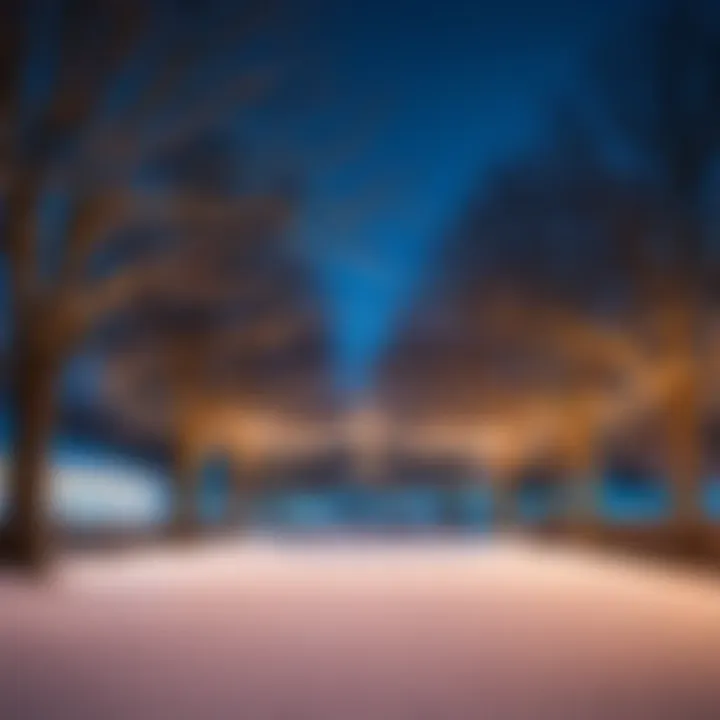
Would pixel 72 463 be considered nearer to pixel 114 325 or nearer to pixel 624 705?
pixel 114 325

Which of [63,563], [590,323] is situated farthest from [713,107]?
[63,563]

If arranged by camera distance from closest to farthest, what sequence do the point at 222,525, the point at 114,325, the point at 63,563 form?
the point at 63,563 → the point at 114,325 → the point at 222,525

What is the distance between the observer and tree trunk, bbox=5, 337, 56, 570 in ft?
44.1

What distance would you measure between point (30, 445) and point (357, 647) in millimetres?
7741

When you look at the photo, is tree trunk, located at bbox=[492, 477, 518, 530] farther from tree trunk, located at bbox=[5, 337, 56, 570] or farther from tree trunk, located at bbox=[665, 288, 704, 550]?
tree trunk, located at bbox=[5, 337, 56, 570]

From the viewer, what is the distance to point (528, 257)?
70.6 feet

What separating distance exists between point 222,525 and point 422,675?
24723 millimetres

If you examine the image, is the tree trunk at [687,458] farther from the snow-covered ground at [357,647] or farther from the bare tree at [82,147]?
the bare tree at [82,147]

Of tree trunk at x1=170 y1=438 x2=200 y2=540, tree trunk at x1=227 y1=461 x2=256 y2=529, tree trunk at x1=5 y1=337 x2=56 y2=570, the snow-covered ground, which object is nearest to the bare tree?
tree trunk at x1=5 y1=337 x2=56 y2=570

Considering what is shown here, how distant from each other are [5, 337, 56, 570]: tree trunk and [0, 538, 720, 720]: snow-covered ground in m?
0.76

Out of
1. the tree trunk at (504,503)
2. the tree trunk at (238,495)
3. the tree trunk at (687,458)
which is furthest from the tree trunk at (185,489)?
the tree trunk at (687,458)

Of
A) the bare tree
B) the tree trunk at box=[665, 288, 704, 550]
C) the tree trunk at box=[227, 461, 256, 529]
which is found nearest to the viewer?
the bare tree

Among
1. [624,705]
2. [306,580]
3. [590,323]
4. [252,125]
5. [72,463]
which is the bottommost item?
[624,705]

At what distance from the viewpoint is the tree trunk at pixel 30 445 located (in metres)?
13.4
